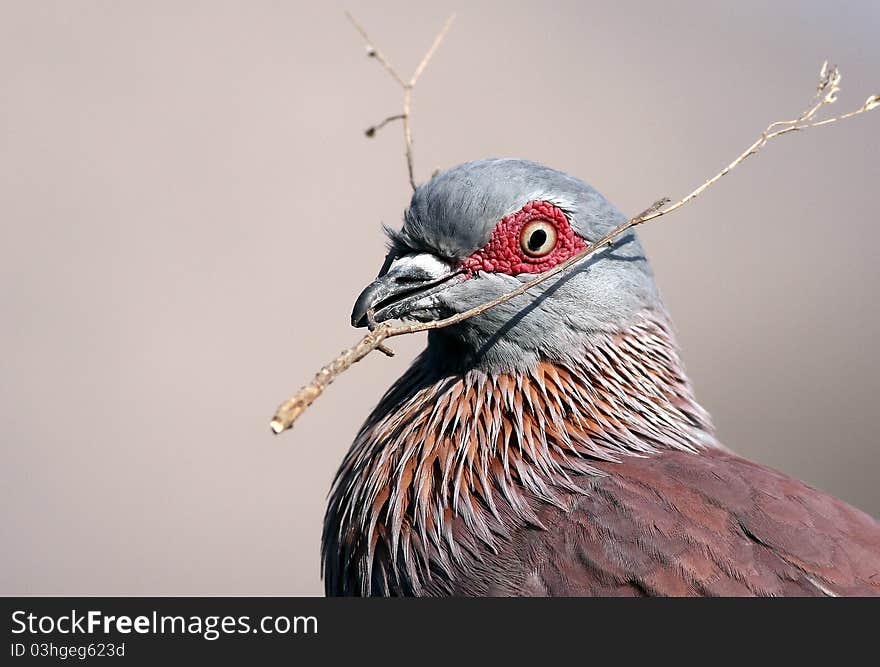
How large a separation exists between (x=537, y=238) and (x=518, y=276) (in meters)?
0.17

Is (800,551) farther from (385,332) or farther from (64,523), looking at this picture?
(64,523)

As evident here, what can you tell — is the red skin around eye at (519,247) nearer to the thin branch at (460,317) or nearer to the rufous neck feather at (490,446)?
the thin branch at (460,317)

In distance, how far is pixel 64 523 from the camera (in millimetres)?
10461

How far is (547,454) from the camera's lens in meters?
4.04

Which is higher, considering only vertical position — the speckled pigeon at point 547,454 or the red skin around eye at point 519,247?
the red skin around eye at point 519,247

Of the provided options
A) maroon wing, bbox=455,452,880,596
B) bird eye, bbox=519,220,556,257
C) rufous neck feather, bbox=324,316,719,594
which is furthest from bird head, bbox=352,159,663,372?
maroon wing, bbox=455,452,880,596

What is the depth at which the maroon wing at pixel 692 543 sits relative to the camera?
3.55 meters

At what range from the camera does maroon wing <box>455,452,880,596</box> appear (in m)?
3.55

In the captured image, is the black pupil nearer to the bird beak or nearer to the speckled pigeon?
the speckled pigeon

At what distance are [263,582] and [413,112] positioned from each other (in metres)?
7.99

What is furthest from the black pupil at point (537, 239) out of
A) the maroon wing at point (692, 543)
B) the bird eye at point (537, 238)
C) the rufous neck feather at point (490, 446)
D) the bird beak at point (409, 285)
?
the maroon wing at point (692, 543)

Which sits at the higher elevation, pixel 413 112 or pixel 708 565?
pixel 413 112
